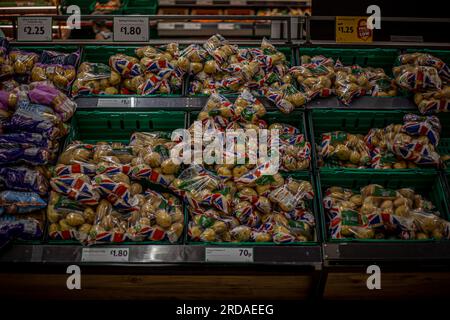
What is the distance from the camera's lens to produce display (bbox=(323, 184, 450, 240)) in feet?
6.59

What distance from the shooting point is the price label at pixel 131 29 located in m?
2.66

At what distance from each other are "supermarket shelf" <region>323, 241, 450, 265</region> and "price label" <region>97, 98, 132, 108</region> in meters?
1.39

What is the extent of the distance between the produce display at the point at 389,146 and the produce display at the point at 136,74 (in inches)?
40.4

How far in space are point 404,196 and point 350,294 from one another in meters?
0.61

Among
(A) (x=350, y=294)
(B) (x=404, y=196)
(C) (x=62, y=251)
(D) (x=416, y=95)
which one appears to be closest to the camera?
(C) (x=62, y=251)

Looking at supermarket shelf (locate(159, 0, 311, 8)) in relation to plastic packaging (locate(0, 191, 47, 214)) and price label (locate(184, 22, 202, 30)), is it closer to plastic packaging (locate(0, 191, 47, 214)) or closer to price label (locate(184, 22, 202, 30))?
price label (locate(184, 22, 202, 30))

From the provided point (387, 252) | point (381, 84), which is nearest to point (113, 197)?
point (387, 252)

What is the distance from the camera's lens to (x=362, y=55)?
2.79m

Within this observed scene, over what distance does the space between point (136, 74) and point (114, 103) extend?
28cm

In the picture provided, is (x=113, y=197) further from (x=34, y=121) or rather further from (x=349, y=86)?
(x=349, y=86)

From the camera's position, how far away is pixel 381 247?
1886mm

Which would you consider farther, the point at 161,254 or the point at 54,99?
the point at 54,99

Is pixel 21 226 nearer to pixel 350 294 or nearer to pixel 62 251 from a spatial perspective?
pixel 62 251
